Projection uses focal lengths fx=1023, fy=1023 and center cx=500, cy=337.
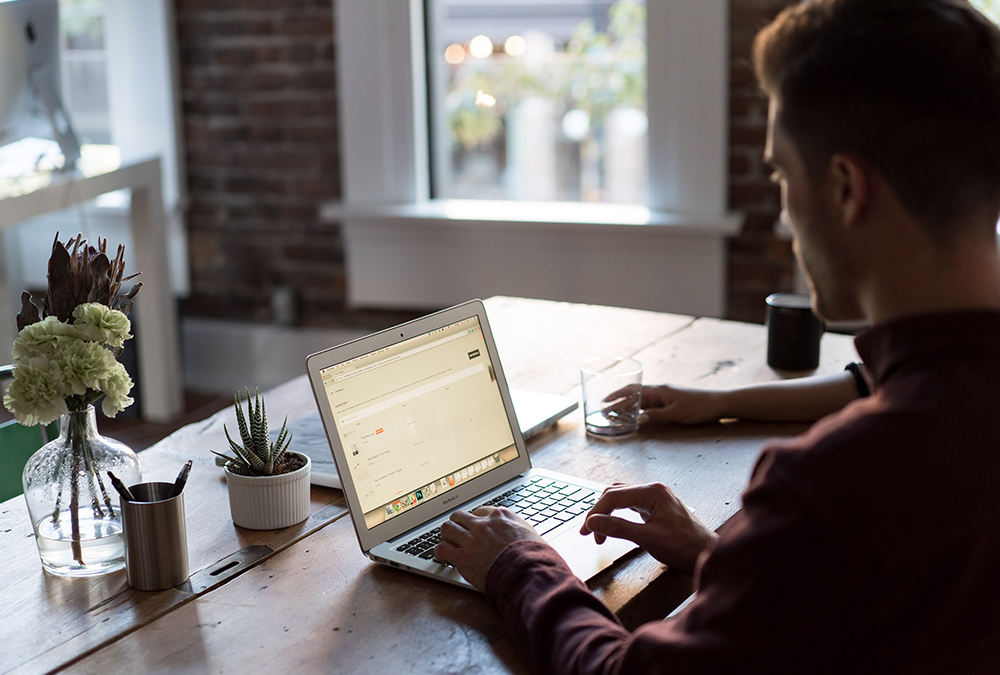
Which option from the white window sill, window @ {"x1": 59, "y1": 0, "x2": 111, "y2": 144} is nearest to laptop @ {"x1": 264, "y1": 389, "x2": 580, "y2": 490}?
the white window sill

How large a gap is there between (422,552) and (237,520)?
267mm

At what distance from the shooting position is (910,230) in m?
0.84

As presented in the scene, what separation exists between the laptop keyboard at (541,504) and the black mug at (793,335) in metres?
0.69

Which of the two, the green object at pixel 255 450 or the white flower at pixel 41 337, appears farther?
the green object at pixel 255 450

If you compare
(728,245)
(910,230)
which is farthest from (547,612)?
(728,245)

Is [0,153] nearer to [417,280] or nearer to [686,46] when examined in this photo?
[417,280]

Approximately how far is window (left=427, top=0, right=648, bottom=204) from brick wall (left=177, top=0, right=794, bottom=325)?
42 centimetres

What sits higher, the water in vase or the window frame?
the window frame

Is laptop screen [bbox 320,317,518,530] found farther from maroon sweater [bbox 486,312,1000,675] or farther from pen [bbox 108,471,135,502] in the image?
maroon sweater [bbox 486,312,1000,675]

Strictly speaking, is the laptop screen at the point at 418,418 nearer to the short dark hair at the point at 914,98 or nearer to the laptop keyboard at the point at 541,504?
the laptop keyboard at the point at 541,504

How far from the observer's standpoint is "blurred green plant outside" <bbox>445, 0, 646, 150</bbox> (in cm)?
334

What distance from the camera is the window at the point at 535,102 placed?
3422mm

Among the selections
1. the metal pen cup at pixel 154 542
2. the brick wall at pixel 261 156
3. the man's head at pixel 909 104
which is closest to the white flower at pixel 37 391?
the metal pen cup at pixel 154 542

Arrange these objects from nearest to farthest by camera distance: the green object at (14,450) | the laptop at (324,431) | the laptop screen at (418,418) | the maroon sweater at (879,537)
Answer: the maroon sweater at (879,537) < the laptop screen at (418,418) < the laptop at (324,431) < the green object at (14,450)
